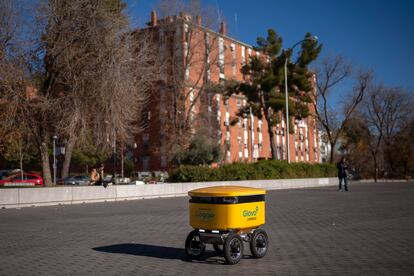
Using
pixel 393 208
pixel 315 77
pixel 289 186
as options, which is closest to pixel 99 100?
pixel 393 208

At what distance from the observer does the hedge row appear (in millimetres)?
33031

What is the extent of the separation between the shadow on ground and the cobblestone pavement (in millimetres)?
17

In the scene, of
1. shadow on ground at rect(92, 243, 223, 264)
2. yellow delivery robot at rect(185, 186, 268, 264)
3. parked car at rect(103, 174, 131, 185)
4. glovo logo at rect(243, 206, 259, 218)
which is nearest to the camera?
yellow delivery robot at rect(185, 186, 268, 264)

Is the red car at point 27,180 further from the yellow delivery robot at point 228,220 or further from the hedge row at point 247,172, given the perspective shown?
the yellow delivery robot at point 228,220

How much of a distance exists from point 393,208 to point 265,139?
224 ft

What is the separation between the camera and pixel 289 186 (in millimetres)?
39250

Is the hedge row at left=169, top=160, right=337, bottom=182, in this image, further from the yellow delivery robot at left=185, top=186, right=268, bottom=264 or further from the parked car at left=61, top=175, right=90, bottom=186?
the yellow delivery robot at left=185, top=186, right=268, bottom=264

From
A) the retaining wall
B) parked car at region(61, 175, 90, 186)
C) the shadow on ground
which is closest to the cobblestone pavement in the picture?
the shadow on ground

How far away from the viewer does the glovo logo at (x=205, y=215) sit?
787cm

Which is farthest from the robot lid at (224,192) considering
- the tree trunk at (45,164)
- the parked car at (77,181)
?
the parked car at (77,181)

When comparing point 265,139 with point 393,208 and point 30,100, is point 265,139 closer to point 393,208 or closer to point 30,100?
point 30,100

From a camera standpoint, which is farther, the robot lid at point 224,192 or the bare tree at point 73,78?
the bare tree at point 73,78

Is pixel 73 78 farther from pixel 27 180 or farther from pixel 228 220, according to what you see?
pixel 228 220

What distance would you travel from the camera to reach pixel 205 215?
313 inches
